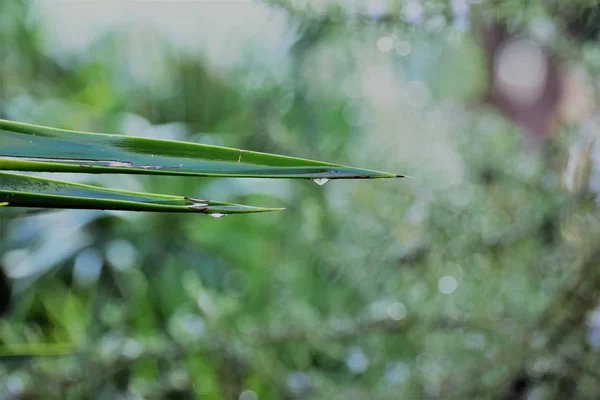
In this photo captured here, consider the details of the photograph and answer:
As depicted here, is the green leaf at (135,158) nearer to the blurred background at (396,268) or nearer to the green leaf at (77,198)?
the green leaf at (77,198)

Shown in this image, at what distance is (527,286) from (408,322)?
9cm

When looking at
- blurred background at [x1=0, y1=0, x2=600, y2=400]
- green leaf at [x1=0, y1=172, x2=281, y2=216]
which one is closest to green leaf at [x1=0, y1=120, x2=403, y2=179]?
green leaf at [x1=0, y1=172, x2=281, y2=216]

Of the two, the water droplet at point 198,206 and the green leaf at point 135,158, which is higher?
the green leaf at point 135,158

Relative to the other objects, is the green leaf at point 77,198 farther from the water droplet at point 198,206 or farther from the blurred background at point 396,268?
the blurred background at point 396,268

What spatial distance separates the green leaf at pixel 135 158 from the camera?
0.54 feet

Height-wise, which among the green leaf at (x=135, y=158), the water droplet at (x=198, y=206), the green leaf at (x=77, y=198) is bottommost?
the water droplet at (x=198, y=206)

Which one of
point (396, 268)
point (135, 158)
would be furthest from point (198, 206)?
point (396, 268)

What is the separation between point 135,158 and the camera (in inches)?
6.7

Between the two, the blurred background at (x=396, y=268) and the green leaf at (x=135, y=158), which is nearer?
the green leaf at (x=135, y=158)

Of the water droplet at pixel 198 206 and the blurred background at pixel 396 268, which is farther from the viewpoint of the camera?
the blurred background at pixel 396 268

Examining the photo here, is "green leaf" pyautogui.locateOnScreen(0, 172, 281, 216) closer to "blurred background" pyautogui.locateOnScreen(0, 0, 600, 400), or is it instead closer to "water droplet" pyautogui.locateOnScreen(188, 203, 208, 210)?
"water droplet" pyautogui.locateOnScreen(188, 203, 208, 210)

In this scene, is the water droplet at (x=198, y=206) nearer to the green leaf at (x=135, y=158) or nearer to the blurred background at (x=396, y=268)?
the green leaf at (x=135, y=158)

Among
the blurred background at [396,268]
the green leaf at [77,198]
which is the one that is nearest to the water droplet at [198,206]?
the green leaf at [77,198]

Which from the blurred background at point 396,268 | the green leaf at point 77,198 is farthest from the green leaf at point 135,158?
the blurred background at point 396,268
